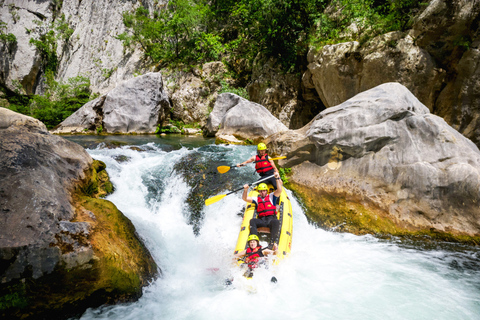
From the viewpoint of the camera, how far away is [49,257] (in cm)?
231

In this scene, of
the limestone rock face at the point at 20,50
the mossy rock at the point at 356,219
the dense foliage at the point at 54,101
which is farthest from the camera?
the limestone rock face at the point at 20,50

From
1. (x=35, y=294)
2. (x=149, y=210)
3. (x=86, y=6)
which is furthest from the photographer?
(x=86, y=6)

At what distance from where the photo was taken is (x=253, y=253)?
344 cm

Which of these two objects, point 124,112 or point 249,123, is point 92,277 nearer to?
Answer: point 249,123

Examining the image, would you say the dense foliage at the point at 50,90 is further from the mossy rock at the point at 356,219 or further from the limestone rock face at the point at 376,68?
the mossy rock at the point at 356,219

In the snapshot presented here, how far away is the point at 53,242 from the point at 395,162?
5.53 meters

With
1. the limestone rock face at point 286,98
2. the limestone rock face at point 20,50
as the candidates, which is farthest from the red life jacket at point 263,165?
the limestone rock face at point 20,50

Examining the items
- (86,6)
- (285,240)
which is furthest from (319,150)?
(86,6)

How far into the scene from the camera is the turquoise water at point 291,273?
292 cm

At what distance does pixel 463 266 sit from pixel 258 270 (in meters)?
3.12

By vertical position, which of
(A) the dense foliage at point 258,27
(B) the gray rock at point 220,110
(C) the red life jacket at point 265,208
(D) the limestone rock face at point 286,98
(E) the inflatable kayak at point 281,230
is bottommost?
(E) the inflatable kayak at point 281,230

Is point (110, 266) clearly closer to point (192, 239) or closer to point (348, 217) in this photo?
point (192, 239)

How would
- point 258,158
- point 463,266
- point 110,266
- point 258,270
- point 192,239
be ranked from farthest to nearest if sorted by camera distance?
point 258,158 → point 192,239 → point 463,266 → point 258,270 → point 110,266

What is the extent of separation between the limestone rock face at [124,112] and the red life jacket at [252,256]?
37.6 ft
